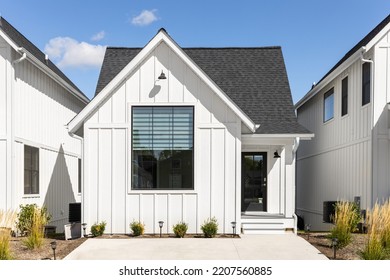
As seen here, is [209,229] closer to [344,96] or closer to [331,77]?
[344,96]

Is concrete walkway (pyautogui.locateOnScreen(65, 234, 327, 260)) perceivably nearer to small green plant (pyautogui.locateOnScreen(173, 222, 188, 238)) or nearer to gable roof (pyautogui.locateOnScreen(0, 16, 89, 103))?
small green plant (pyautogui.locateOnScreen(173, 222, 188, 238))

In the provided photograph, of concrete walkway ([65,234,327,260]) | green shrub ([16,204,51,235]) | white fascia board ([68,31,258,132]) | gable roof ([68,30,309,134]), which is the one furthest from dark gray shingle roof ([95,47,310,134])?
green shrub ([16,204,51,235])

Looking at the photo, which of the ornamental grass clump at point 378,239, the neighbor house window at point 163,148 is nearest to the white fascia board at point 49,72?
the neighbor house window at point 163,148

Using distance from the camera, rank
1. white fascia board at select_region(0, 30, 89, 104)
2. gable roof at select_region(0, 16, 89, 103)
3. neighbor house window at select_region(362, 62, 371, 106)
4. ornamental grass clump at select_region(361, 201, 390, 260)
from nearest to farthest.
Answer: ornamental grass clump at select_region(361, 201, 390, 260), white fascia board at select_region(0, 30, 89, 104), gable roof at select_region(0, 16, 89, 103), neighbor house window at select_region(362, 62, 371, 106)

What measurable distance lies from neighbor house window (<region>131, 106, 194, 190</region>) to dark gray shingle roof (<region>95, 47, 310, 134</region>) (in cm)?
245

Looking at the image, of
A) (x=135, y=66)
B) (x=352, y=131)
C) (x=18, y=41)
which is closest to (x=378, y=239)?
(x=352, y=131)

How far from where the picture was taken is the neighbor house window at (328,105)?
53.5 feet

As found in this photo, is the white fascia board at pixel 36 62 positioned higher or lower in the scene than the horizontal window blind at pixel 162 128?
higher

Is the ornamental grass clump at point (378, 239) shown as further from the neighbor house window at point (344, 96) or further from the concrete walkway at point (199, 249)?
the neighbor house window at point (344, 96)

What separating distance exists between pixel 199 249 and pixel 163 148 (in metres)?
3.13

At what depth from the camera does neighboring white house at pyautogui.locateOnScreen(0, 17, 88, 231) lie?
39.7 feet
